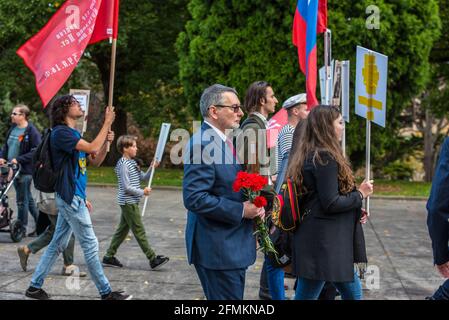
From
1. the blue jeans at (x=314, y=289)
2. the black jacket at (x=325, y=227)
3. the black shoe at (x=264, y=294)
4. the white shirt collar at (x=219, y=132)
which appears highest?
the white shirt collar at (x=219, y=132)

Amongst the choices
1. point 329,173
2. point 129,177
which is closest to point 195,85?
point 129,177

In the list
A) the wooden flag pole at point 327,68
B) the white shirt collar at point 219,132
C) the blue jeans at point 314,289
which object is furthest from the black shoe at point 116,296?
the wooden flag pole at point 327,68

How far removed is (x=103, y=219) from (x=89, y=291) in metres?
5.50

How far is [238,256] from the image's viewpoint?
4.30 metres

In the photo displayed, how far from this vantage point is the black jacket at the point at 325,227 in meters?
4.55

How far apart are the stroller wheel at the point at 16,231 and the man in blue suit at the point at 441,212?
22.5ft

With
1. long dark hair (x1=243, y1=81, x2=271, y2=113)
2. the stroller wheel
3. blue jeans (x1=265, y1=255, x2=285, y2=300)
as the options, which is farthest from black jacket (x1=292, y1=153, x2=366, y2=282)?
the stroller wheel

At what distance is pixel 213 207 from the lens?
417cm

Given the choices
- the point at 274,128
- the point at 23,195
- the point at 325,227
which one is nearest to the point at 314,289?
the point at 325,227

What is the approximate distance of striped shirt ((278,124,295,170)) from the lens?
6461 millimetres

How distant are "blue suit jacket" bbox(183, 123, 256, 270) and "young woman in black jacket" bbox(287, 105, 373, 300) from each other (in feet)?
1.50

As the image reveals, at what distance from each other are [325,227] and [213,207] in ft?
2.72

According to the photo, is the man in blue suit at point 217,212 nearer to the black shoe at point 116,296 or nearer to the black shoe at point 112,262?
the black shoe at point 116,296

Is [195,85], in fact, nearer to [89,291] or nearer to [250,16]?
[250,16]
